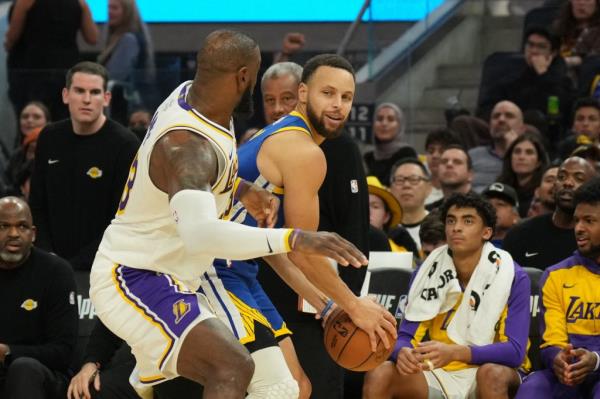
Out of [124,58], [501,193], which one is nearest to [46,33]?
[124,58]

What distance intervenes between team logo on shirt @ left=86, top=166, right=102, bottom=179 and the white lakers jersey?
286 centimetres

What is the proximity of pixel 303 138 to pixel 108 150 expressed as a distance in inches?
106

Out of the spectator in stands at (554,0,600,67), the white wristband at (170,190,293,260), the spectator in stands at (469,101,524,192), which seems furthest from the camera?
the spectator in stands at (554,0,600,67)

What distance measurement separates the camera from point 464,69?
13281 millimetres

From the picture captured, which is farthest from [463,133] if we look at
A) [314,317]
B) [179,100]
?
[179,100]

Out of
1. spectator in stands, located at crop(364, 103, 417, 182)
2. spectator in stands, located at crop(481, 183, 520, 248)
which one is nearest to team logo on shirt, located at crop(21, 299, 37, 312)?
spectator in stands, located at crop(481, 183, 520, 248)

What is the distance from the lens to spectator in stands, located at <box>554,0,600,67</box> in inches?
460

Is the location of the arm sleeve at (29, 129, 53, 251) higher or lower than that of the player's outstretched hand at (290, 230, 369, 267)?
lower

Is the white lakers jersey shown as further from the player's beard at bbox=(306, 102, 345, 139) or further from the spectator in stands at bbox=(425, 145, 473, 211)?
the spectator in stands at bbox=(425, 145, 473, 211)

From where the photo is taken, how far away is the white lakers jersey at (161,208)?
14.8ft

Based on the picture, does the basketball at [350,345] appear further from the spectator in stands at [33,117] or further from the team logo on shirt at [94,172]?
the spectator in stands at [33,117]

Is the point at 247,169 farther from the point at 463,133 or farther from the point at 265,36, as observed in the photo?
the point at 265,36

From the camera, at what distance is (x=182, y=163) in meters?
4.29

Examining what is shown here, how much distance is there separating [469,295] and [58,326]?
252 cm
